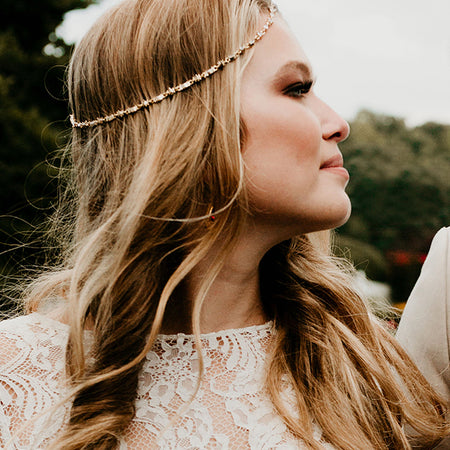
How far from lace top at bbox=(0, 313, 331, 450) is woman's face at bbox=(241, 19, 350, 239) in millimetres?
500

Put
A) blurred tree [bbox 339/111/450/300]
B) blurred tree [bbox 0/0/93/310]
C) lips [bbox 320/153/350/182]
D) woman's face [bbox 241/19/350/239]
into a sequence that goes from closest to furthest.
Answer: woman's face [bbox 241/19/350/239] → lips [bbox 320/153/350/182] → blurred tree [bbox 0/0/93/310] → blurred tree [bbox 339/111/450/300]

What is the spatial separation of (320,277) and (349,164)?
29.5 meters

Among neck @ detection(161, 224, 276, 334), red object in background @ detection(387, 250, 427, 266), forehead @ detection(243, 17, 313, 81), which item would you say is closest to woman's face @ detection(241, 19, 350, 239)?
forehead @ detection(243, 17, 313, 81)

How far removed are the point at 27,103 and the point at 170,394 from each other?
11.4 metres

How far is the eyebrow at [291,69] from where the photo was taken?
7.00 feet

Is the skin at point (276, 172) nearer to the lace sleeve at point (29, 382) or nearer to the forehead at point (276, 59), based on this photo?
the forehead at point (276, 59)

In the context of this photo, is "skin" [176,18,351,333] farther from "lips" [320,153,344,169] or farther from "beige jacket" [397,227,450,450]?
"beige jacket" [397,227,450,450]

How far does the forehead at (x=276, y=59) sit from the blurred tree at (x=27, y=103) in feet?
25.7

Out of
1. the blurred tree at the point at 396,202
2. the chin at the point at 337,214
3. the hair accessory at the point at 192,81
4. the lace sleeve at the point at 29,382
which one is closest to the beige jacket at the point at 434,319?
the chin at the point at 337,214

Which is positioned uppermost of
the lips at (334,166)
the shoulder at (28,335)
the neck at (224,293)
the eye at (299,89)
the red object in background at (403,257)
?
the eye at (299,89)

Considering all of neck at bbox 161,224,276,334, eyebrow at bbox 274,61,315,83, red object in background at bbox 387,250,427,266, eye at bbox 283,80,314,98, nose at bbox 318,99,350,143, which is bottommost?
red object in background at bbox 387,250,427,266

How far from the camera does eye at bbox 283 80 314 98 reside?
85.1 inches

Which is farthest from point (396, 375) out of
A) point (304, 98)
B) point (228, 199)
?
point (304, 98)

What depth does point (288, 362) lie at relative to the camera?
2229 millimetres
